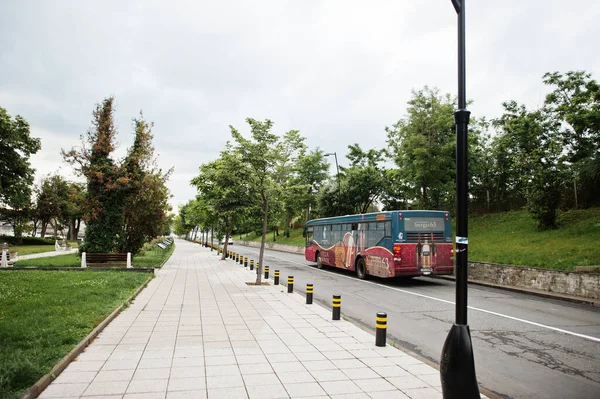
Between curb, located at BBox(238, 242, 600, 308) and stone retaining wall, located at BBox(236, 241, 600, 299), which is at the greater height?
stone retaining wall, located at BBox(236, 241, 600, 299)

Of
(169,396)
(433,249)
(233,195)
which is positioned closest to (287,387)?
(169,396)

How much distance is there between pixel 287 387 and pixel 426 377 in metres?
1.96

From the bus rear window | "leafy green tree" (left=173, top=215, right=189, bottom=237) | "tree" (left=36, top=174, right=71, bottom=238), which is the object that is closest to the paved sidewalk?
the bus rear window

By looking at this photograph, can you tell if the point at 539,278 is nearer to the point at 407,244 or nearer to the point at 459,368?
the point at 407,244

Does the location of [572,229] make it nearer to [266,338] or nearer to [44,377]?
[266,338]

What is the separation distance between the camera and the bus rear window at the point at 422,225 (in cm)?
1614

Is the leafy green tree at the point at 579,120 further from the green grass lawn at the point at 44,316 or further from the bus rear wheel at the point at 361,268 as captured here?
the green grass lawn at the point at 44,316

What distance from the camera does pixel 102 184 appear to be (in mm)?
20516

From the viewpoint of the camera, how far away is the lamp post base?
4.10 m

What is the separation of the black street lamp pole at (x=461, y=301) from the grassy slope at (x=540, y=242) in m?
12.4

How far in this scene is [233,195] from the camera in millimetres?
15984

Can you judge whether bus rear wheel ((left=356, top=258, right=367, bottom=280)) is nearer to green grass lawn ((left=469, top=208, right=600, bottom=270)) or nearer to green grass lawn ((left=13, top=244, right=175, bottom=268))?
green grass lawn ((left=469, top=208, right=600, bottom=270))

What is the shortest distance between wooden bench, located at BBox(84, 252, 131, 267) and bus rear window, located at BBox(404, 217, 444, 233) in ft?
44.2

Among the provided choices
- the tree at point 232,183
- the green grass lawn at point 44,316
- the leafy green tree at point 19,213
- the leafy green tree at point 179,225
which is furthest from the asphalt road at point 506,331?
the leafy green tree at point 179,225
